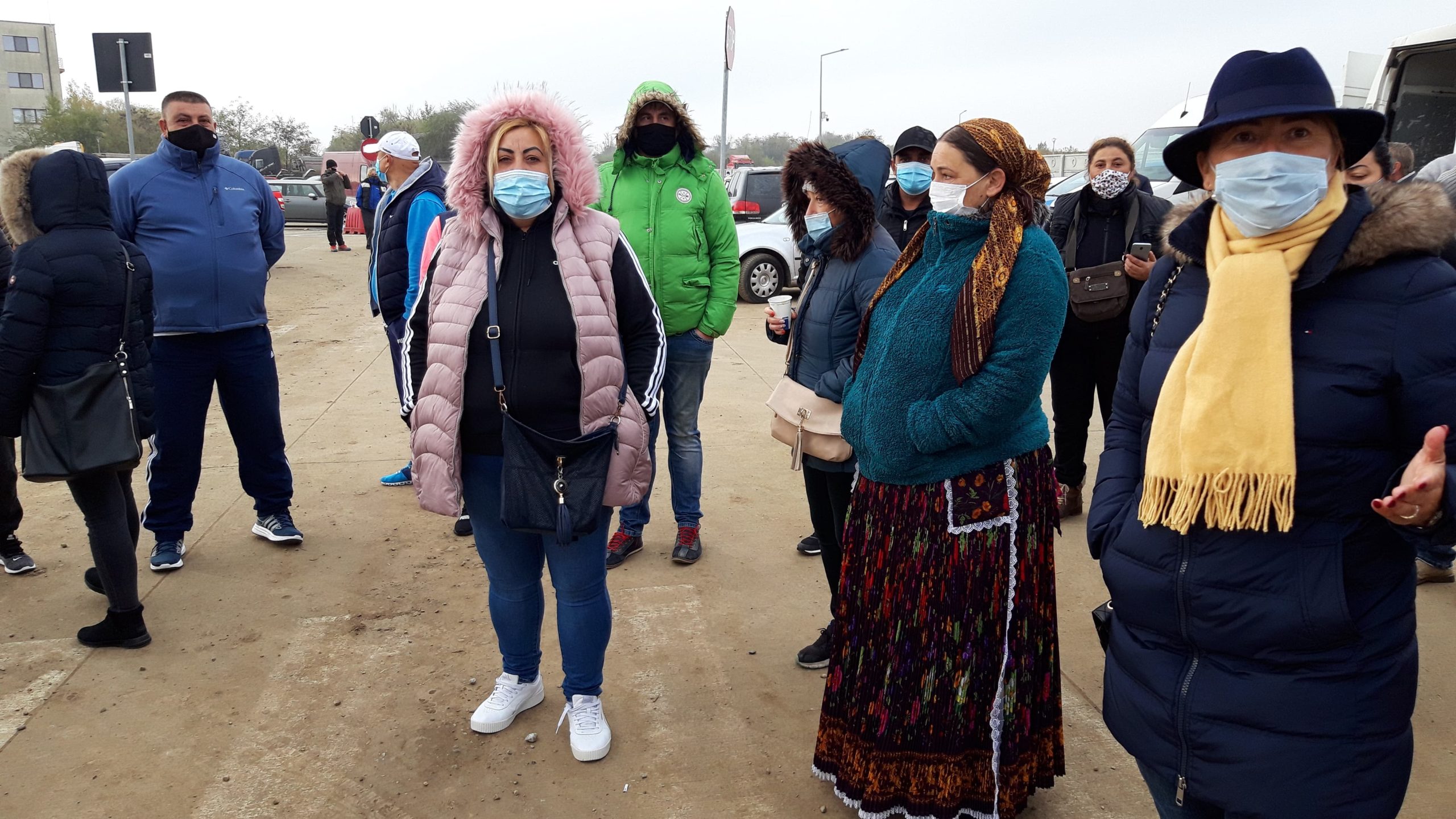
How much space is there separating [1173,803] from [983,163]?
60.2 inches

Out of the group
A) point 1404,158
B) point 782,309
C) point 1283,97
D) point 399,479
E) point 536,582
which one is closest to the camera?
point 1283,97

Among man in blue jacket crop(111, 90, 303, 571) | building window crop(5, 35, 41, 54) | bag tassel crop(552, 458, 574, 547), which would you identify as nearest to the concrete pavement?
man in blue jacket crop(111, 90, 303, 571)

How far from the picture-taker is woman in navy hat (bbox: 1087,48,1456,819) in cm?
166

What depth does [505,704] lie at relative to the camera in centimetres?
335

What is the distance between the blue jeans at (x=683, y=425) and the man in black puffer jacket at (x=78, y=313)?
2.03 m

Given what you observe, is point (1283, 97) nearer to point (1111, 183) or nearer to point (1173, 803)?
point (1173, 803)

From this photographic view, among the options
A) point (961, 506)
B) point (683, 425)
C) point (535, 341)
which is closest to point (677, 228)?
point (683, 425)

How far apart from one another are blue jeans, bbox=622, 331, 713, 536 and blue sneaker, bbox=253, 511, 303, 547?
63.9 inches

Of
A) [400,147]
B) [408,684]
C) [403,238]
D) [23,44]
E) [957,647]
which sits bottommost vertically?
[408,684]

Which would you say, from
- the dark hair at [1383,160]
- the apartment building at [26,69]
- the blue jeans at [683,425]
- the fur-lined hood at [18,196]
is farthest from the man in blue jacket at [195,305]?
the apartment building at [26,69]

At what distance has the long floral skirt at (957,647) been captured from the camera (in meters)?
2.62

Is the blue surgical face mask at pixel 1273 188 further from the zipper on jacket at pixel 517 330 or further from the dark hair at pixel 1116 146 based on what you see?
the dark hair at pixel 1116 146

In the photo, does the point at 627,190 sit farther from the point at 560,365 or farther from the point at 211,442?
the point at 211,442

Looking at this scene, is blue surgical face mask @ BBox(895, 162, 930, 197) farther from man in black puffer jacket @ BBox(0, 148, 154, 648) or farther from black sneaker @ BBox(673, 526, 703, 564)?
man in black puffer jacket @ BBox(0, 148, 154, 648)
